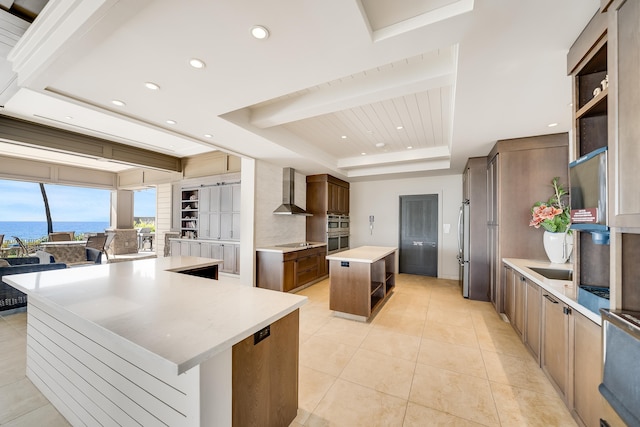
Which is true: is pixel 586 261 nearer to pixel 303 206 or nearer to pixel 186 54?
pixel 186 54

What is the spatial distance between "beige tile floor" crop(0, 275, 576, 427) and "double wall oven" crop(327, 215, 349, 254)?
105 inches

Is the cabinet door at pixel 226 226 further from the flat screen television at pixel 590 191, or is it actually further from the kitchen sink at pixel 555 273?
the flat screen television at pixel 590 191

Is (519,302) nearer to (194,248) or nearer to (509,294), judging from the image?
(509,294)

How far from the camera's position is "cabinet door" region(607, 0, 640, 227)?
3.45 feet

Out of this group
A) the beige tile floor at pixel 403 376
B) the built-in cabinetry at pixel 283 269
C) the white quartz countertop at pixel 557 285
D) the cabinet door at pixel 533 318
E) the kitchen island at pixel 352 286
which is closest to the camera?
the white quartz countertop at pixel 557 285

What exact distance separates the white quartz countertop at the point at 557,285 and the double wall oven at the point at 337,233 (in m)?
3.59

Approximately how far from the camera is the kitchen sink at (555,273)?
251 centimetres

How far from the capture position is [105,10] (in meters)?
1.37

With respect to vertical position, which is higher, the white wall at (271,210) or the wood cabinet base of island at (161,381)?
the white wall at (271,210)

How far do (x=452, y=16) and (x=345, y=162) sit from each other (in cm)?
439

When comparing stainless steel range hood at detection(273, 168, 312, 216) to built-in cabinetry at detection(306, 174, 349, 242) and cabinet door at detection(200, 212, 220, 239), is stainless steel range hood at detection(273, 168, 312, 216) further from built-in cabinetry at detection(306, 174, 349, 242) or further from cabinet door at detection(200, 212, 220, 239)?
cabinet door at detection(200, 212, 220, 239)

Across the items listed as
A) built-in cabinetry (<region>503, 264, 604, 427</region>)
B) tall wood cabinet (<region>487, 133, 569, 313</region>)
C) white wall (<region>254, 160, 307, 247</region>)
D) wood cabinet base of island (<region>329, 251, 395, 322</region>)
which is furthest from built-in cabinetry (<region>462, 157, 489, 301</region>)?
white wall (<region>254, 160, 307, 247</region>)

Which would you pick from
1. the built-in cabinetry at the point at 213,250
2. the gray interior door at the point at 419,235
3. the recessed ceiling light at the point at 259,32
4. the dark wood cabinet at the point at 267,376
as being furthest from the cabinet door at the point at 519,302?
the built-in cabinetry at the point at 213,250

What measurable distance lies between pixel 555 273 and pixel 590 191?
5.22 feet
